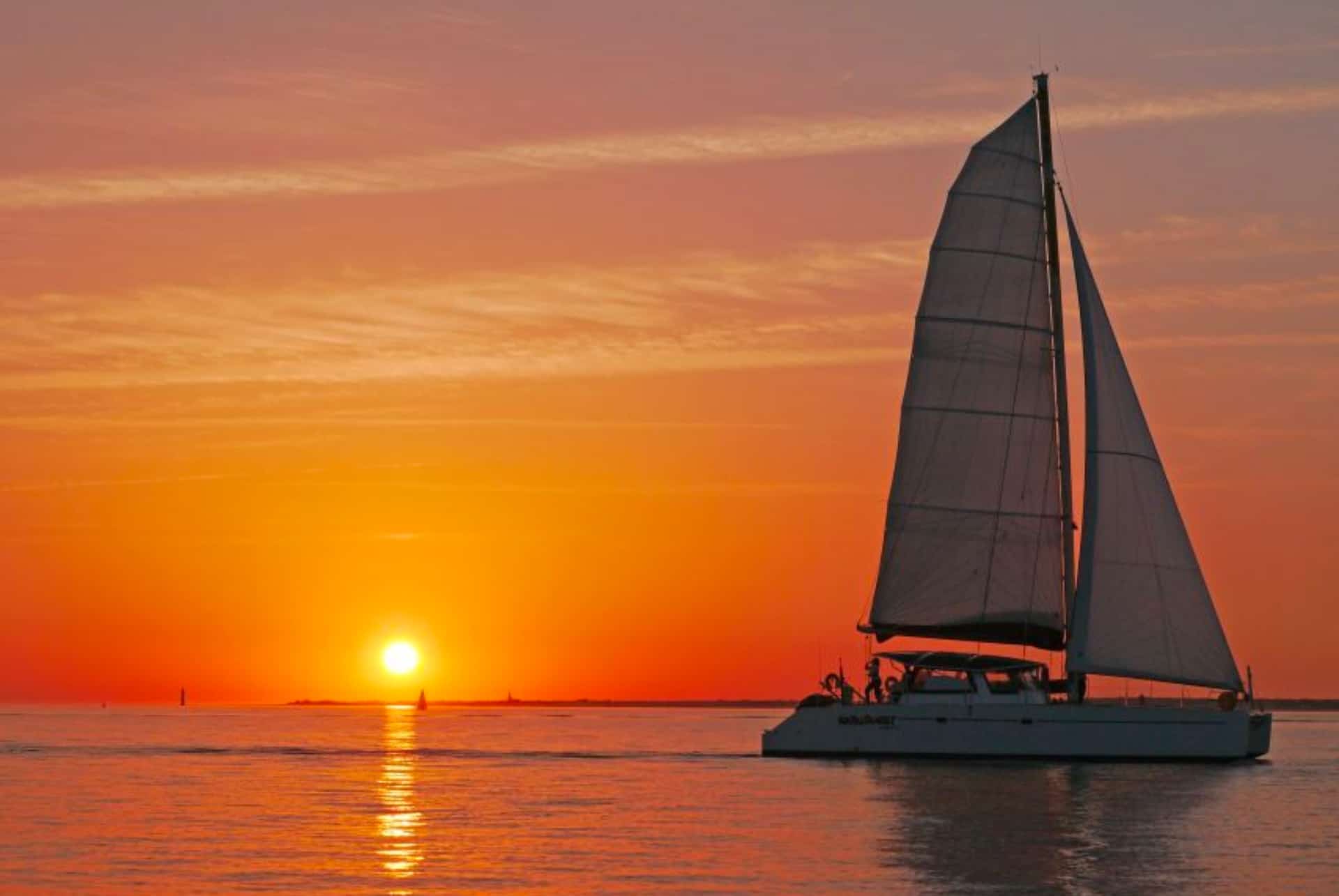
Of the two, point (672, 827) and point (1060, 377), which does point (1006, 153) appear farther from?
point (672, 827)

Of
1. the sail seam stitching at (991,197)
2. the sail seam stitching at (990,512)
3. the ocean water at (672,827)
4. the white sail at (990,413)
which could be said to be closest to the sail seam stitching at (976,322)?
the white sail at (990,413)

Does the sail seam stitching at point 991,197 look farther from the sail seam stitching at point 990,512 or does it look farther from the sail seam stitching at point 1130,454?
the sail seam stitching at point 990,512

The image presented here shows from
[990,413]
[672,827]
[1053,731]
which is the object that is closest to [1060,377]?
[990,413]

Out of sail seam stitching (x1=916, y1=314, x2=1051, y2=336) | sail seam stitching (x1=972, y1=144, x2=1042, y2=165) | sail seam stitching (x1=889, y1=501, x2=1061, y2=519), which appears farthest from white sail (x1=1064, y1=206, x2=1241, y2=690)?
sail seam stitching (x1=972, y1=144, x2=1042, y2=165)

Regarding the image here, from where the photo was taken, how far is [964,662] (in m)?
72.9

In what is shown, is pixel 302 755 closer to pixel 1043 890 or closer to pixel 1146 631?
pixel 1146 631

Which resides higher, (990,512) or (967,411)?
(967,411)

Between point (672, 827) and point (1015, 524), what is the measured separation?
79.2 feet

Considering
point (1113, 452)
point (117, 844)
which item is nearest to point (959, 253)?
point (1113, 452)

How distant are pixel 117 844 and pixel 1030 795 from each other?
26.3 meters

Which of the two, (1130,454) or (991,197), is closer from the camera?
(1130,454)

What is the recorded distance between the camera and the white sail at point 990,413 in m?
74.4

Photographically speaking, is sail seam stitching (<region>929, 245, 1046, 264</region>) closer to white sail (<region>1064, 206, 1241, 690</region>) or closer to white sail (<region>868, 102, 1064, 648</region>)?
white sail (<region>868, 102, 1064, 648</region>)

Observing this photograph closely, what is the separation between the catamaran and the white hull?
8cm
